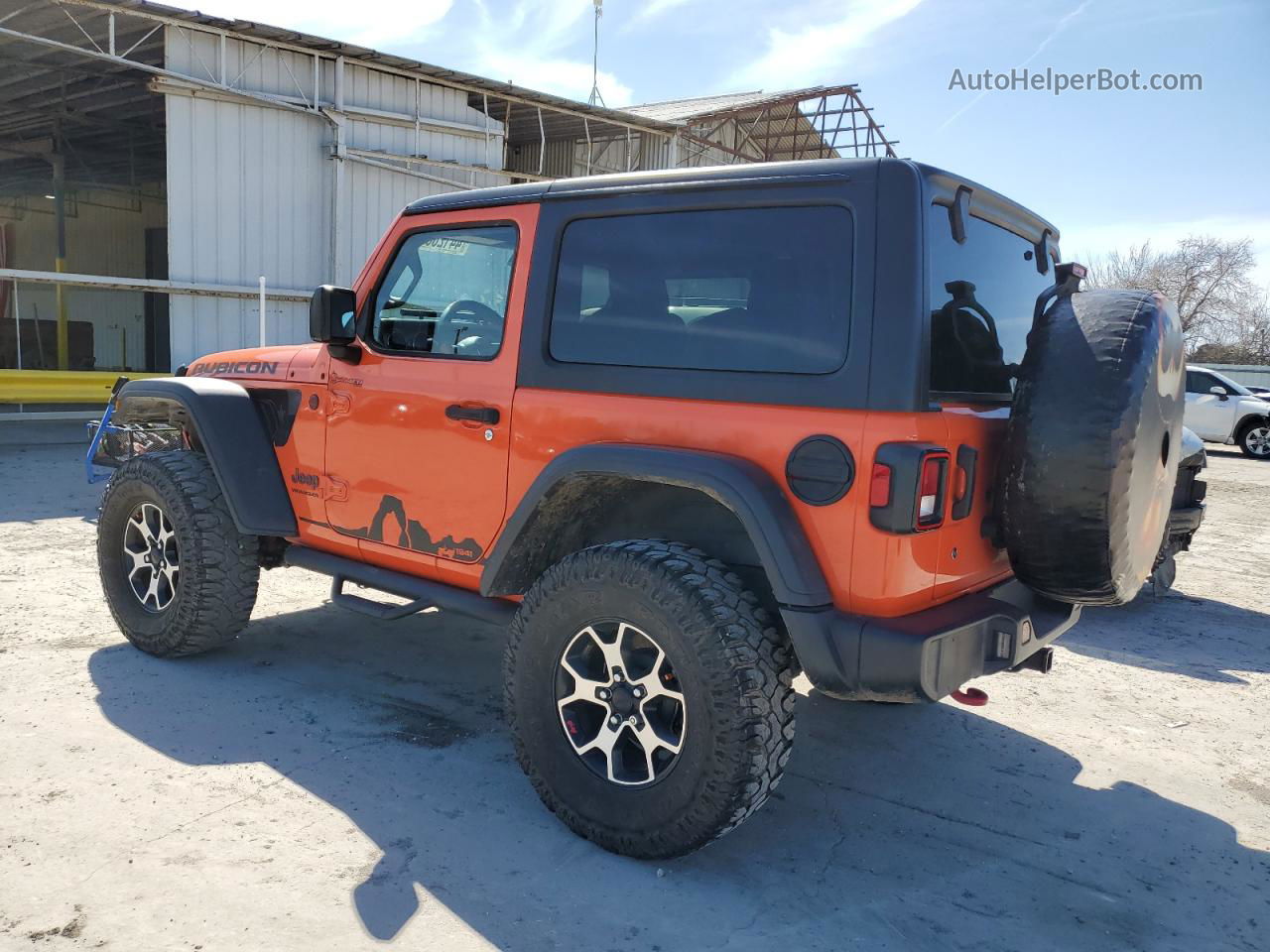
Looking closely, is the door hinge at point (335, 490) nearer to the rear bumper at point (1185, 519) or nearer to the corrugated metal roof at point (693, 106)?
the rear bumper at point (1185, 519)

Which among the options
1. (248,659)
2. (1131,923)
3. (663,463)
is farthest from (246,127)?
(1131,923)

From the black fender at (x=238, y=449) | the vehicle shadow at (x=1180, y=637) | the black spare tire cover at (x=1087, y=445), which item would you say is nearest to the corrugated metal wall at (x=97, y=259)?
the black fender at (x=238, y=449)

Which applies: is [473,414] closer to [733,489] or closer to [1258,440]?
[733,489]

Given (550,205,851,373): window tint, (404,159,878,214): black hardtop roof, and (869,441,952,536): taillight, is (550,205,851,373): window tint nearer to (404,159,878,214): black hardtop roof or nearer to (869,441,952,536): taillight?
(404,159,878,214): black hardtop roof

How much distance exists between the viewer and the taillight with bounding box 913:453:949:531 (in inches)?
98.5

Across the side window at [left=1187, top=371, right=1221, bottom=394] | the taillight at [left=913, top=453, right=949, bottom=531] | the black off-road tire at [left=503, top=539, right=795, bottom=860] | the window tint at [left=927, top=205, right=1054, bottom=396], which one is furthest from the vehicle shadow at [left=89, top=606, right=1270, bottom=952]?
the side window at [left=1187, top=371, right=1221, bottom=394]

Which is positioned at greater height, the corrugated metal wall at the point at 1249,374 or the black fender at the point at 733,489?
the corrugated metal wall at the point at 1249,374

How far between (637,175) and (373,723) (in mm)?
2294

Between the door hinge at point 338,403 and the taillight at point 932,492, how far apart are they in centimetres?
231

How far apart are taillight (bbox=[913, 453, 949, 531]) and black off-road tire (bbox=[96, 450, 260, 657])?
116 inches

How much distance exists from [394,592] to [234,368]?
1494 mm

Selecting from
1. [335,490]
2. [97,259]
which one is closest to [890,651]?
[335,490]

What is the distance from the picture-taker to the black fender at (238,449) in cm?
400

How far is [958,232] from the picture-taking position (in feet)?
9.12
